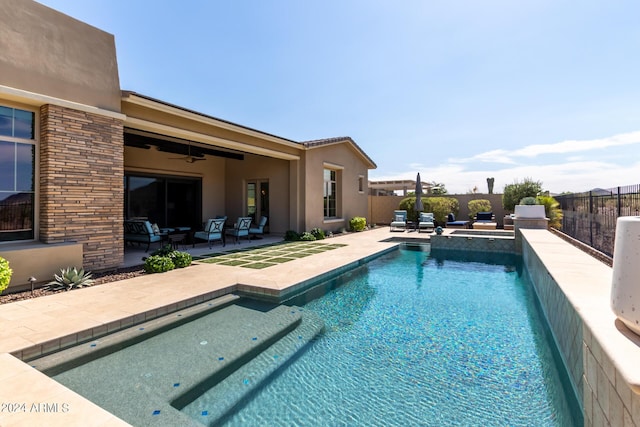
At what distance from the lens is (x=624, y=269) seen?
2064 mm

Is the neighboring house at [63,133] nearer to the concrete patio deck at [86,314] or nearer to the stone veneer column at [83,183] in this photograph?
the stone veneer column at [83,183]

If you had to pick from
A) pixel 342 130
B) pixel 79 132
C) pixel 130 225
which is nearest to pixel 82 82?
pixel 79 132

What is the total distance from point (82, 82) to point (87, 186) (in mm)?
2289

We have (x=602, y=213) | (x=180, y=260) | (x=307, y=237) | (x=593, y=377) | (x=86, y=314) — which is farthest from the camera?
(x=307, y=237)

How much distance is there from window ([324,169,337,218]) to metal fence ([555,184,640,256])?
1040 centimetres

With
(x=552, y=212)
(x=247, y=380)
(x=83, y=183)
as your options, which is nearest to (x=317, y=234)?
(x=83, y=183)

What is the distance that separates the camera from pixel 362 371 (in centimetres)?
365

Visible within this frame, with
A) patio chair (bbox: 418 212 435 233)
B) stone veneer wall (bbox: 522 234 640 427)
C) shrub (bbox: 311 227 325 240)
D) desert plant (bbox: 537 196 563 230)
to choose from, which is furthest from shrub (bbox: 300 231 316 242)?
desert plant (bbox: 537 196 563 230)

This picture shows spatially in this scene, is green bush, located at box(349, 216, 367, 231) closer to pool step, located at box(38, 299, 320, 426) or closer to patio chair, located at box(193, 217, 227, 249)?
patio chair, located at box(193, 217, 227, 249)

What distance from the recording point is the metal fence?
6297 mm

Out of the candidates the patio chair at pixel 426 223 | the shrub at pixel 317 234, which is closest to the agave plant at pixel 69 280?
the shrub at pixel 317 234

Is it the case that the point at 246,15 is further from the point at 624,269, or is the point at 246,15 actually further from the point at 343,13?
the point at 624,269

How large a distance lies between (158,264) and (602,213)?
1110cm

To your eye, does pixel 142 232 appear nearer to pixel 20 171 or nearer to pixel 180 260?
pixel 180 260
